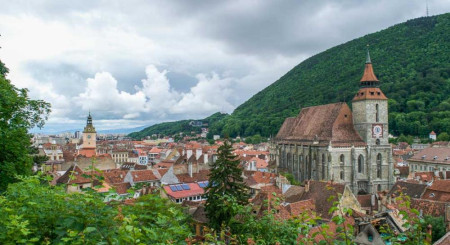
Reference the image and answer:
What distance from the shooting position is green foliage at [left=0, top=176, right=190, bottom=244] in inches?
191

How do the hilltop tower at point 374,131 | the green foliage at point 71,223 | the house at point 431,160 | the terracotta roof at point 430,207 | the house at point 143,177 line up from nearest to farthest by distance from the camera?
the green foliage at point 71,223 < the terracotta roof at point 430,207 < the house at point 143,177 < the hilltop tower at point 374,131 < the house at point 431,160

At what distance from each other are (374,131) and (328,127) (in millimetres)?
6237

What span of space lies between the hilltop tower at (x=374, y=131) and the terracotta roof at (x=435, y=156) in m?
25.6

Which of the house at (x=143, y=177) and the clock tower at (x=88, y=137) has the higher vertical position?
the clock tower at (x=88, y=137)

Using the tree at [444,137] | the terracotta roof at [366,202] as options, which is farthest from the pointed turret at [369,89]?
the tree at [444,137]

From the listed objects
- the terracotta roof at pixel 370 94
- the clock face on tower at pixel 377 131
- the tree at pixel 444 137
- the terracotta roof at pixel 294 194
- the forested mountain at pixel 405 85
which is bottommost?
the terracotta roof at pixel 294 194

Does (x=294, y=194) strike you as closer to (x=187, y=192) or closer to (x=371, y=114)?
(x=187, y=192)

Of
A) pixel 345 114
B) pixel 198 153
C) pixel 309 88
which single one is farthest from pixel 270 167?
pixel 309 88

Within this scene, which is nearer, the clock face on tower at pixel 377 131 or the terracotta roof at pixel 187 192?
the terracotta roof at pixel 187 192

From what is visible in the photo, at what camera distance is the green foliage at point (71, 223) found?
4.86 metres

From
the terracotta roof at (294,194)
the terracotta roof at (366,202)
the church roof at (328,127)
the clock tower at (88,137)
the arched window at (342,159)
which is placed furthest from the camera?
the clock tower at (88,137)

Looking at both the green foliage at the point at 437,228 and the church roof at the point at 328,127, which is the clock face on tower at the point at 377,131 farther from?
the green foliage at the point at 437,228

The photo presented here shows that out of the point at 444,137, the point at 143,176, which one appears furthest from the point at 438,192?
the point at 444,137

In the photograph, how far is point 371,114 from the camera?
5038cm
